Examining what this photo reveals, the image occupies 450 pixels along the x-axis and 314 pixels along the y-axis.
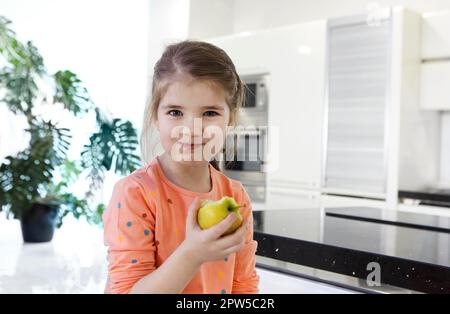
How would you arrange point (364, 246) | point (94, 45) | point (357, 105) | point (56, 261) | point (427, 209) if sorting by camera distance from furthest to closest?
→ point (94, 45)
point (56, 261)
point (357, 105)
point (427, 209)
point (364, 246)

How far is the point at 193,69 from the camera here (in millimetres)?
604

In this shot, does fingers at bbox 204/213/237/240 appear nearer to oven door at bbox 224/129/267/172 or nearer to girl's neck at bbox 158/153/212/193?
girl's neck at bbox 158/153/212/193

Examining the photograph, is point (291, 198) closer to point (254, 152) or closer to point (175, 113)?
point (254, 152)

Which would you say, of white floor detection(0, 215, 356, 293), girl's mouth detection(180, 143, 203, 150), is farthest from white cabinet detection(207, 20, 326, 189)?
girl's mouth detection(180, 143, 203, 150)

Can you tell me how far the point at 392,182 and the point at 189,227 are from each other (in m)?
2.69

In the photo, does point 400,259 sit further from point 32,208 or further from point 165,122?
point 32,208

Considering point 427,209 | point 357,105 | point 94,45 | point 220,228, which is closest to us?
point 220,228

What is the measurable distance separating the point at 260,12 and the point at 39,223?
241cm

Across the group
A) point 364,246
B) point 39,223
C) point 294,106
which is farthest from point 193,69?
point 39,223

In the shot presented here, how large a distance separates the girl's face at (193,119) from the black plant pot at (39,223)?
355cm

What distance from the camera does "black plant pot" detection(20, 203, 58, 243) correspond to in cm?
388

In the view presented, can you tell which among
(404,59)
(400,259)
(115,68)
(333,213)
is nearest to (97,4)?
(115,68)

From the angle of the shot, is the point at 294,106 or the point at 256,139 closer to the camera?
the point at 294,106

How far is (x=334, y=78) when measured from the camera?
3332 mm
